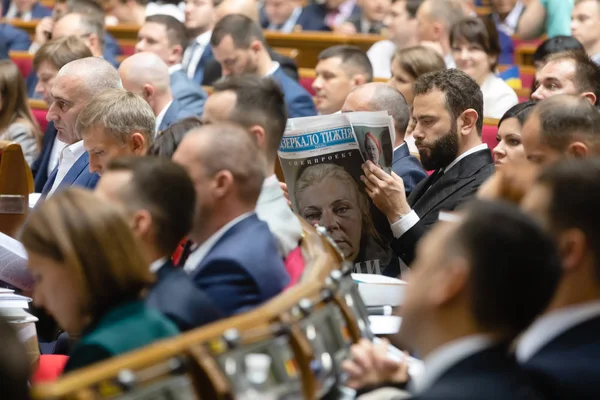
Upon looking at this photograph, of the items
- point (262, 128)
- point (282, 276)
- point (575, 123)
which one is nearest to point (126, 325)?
point (282, 276)

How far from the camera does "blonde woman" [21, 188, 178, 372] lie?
2.15 m

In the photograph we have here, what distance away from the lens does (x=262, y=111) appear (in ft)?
10.9

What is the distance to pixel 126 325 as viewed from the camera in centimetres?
217

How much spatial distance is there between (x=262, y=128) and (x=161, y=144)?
1.32 ft

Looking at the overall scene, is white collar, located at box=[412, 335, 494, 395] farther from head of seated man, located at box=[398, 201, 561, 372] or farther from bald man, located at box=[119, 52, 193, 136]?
bald man, located at box=[119, 52, 193, 136]

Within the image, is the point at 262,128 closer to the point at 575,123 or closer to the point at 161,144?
the point at 161,144

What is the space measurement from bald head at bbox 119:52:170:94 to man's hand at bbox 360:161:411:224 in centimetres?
235

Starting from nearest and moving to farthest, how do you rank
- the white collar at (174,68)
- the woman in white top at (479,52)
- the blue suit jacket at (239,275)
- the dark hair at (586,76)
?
the blue suit jacket at (239,275) → the dark hair at (586,76) → the woman in white top at (479,52) → the white collar at (174,68)

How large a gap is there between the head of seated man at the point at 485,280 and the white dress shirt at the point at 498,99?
14.0ft

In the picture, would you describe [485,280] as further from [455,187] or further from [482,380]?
[455,187]

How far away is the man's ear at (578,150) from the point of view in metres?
3.05

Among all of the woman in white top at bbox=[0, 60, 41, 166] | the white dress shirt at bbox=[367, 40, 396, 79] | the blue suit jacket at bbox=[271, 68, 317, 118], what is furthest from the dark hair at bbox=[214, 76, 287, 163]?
the white dress shirt at bbox=[367, 40, 396, 79]

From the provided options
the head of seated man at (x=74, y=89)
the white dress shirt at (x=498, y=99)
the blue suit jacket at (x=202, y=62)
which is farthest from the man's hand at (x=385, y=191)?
the blue suit jacket at (x=202, y=62)

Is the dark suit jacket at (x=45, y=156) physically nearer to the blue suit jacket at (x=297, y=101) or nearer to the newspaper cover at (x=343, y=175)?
the blue suit jacket at (x=297, y=101)
